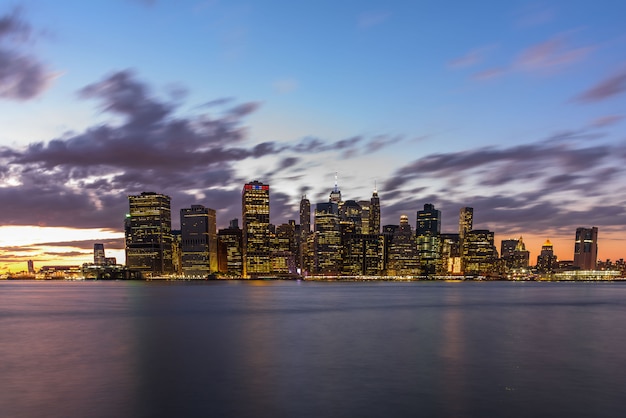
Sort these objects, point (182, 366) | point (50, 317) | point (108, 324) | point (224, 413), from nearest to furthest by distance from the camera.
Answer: point (224, 413) < point (182, 366) < point (108, 324) < point (50, 317)

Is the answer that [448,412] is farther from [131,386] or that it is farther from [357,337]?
[357,337]

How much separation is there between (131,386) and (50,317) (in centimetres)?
6103

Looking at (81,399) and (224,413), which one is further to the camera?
(81,399)

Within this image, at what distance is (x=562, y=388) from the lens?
112 feet

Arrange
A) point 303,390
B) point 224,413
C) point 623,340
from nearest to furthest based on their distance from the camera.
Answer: point 224,413 → point 303,390 → point 623,340

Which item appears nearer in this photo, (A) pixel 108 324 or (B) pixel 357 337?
(B) pixel 357 337

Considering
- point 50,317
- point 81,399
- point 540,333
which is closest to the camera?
point 81,399

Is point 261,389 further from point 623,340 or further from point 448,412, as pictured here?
point 623,340

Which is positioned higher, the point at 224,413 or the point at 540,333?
the point at 224,413

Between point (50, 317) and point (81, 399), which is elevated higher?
point (81, 399)

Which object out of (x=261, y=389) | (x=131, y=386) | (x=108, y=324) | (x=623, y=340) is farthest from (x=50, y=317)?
(x=623, y=340)

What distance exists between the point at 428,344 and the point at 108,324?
45.6 m

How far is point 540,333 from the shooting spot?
64.4m

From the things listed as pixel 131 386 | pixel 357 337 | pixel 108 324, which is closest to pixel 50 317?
pixel 108 324
